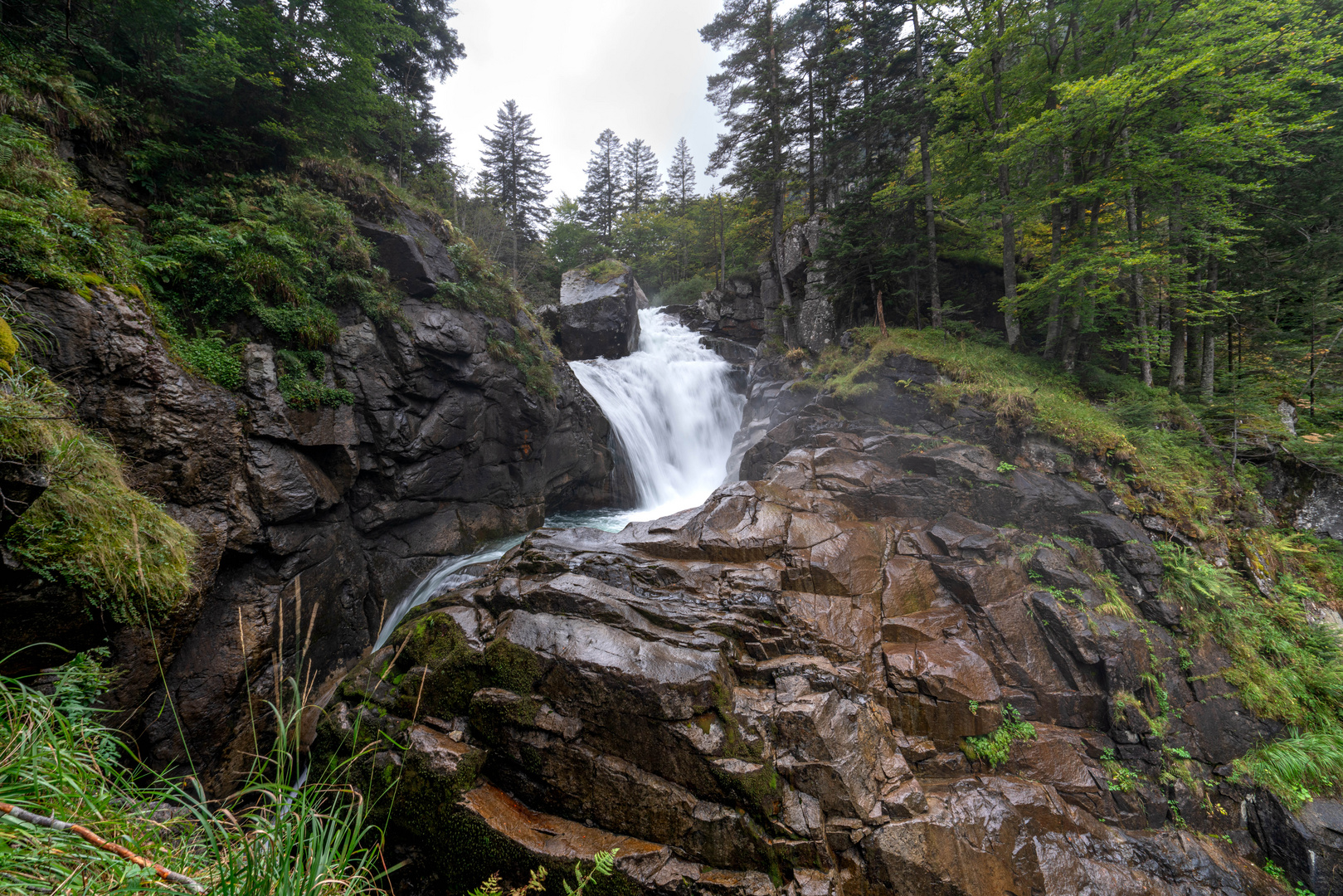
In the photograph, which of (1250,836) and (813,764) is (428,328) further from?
(1250,836)

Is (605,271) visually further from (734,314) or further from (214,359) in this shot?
(214,359)

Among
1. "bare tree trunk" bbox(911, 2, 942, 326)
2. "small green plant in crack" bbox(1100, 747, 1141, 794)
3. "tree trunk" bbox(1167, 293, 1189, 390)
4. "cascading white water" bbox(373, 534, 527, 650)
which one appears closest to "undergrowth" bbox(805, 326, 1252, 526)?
"tree trunk" bbox(1167, 293, 1189, 390)

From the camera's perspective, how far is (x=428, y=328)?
9648 mm

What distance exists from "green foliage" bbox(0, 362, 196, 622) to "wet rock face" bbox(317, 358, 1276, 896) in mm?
2348

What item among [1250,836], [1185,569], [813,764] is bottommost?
[1250,836]

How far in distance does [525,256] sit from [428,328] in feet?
53.3

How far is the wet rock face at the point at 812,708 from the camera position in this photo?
4.21 meters

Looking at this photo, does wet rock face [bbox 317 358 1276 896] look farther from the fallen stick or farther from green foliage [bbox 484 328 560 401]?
green foliage [bbox 484 328 560 401]

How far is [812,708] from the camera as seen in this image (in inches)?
192

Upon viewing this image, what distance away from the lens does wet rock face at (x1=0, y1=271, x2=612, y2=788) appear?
5.38 m

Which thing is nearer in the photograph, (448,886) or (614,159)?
(448,886)

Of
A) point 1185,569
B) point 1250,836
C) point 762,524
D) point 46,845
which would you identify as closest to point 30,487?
point 46,845

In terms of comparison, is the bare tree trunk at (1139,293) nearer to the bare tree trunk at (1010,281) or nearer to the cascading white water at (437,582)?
Answer: the bare tree trunk at (1010,281)

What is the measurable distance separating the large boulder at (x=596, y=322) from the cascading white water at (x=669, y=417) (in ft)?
2.69
